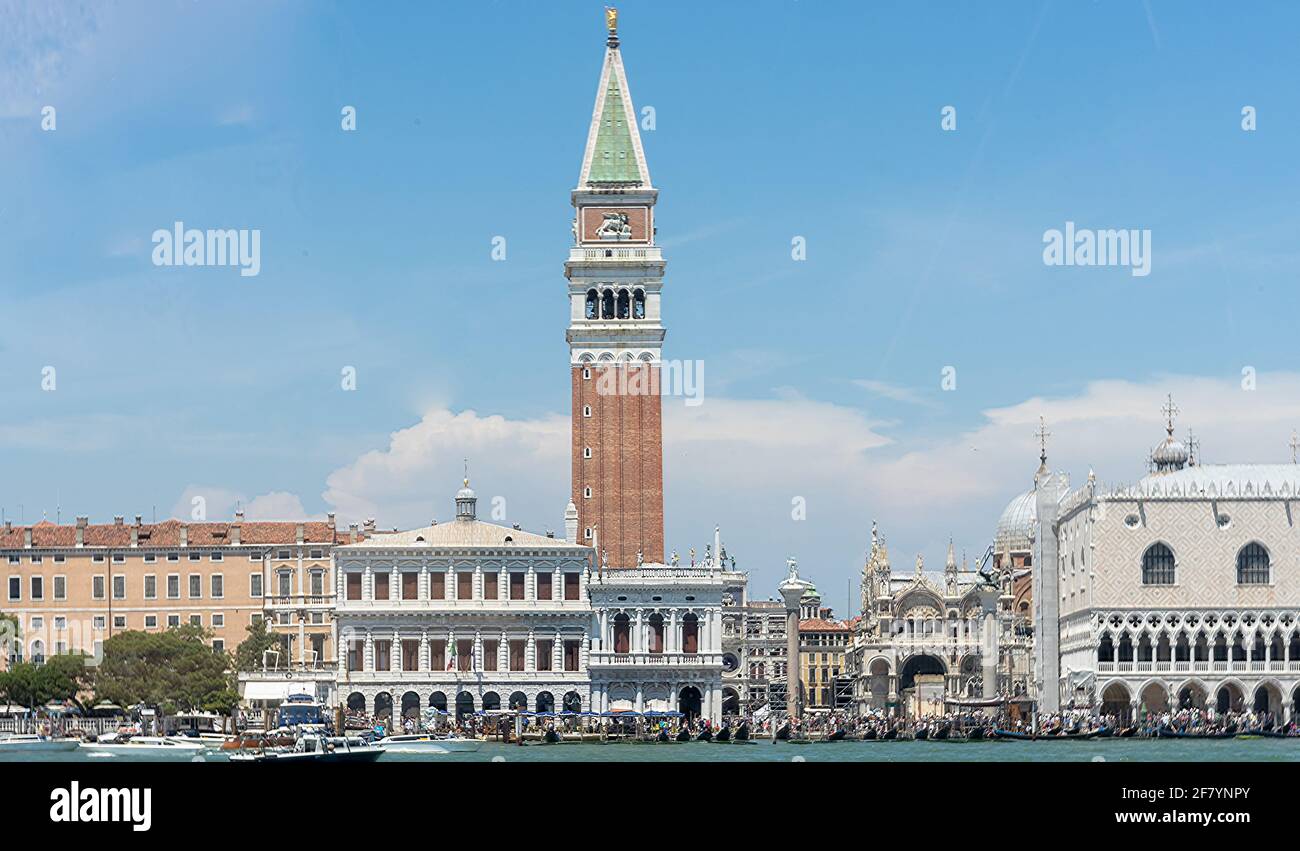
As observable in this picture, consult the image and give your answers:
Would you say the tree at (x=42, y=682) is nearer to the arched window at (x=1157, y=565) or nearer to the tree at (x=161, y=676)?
the tree at (x=161, y=676)

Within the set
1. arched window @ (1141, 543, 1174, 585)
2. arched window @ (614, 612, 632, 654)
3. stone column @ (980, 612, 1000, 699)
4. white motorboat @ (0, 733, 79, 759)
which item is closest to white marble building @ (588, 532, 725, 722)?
arched window @ (614, 612, 632, 654)

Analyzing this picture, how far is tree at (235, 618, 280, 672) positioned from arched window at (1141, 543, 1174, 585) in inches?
1410

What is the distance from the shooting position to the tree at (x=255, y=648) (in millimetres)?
85375

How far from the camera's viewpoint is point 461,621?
282 ft

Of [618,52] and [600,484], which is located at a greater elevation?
[618,52]

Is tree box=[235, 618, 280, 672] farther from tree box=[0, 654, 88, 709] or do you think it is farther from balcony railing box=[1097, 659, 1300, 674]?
balcony railing box=[1097, 659, 1300, 674]

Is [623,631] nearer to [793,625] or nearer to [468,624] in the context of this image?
[468,624]

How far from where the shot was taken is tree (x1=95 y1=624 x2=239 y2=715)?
258 ft

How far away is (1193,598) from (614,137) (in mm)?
32050

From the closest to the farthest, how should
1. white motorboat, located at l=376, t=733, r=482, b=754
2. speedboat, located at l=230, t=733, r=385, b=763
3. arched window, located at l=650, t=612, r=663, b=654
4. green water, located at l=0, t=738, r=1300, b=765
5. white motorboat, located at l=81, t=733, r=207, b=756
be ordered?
speedboat, located at l=230, t=733, r=385, b=763 → green water, located at l=0, t=738, r=1300, b=765 → white motorboat, located at l=376, t=733, r=482, b=754 → white motorboat, located at l=81, t=733, r=207, b=756 → arched window, located at l=650, t=612, r=663, b=654
